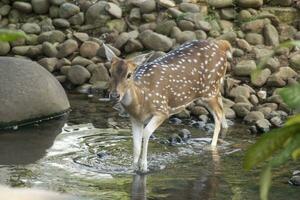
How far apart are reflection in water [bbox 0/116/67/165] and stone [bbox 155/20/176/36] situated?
2946mm

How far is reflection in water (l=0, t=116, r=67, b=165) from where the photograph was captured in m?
7.65

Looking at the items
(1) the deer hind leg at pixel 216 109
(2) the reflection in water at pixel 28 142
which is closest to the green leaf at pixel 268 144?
(2) the reflection in water at pixel 28 142

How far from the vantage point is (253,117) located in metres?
9.59

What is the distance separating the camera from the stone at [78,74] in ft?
37.1

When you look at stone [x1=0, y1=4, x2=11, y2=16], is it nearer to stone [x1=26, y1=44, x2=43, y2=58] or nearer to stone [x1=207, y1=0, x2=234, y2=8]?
stone [x1=26, y1=44, x2=43, y2=58]

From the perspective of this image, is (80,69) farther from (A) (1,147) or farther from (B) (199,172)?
(B) (199,172)

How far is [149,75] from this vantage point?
301 inches

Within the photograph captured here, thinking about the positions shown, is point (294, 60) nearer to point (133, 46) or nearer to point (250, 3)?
point (250, 3)

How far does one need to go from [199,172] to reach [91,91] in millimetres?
4342

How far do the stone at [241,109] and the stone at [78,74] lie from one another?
2.64 metres

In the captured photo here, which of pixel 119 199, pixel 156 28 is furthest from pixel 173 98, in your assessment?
pixel 156 28

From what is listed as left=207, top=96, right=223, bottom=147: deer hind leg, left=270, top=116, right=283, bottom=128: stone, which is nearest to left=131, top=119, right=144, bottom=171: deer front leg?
left=207, top=96, right=223, bottom=147: deer hind leg

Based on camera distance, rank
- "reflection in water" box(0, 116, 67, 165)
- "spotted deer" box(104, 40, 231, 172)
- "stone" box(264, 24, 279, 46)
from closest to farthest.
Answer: "spotted deer" box(104, 40, 231, 172), "reflection in water" box(0, 116, 67, 165), "stone" box(264, 24, 279, 46)

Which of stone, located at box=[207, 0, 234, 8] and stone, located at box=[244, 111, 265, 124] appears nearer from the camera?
stone, located at box=[244, 111, 265, 124]
